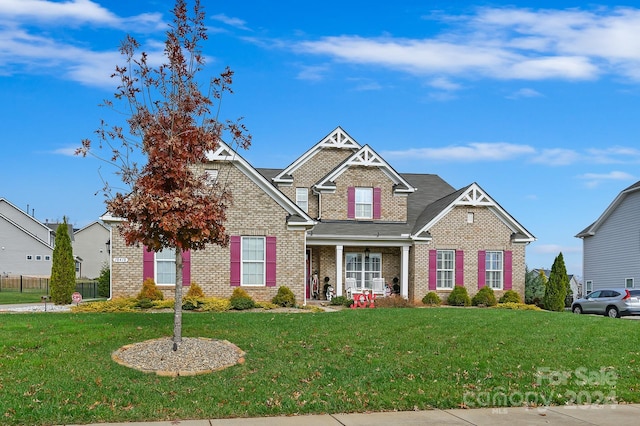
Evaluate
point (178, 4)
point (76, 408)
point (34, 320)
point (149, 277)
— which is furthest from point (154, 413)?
point (149, 277)

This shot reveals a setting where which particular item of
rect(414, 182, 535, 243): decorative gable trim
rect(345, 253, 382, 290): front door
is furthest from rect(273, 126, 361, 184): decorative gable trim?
rect(414, 182, 535, 243): decorative gable trim

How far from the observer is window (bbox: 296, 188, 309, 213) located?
3098 centimetres

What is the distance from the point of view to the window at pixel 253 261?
958 inches

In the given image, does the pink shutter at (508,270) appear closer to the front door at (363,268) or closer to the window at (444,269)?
the window at (444,269)

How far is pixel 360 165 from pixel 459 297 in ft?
25.1

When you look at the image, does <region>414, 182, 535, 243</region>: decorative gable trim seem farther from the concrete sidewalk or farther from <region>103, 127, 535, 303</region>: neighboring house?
the concrete sidewalk

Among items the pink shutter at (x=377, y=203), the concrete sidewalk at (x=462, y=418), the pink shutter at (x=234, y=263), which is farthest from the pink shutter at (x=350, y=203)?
the concrete sidewalk at (x=462, y=418)

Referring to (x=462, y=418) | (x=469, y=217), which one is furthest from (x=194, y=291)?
A: (x=462, y=418)

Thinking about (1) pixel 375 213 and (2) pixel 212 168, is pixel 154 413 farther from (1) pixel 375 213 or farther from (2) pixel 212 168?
(1) pixel 375 213

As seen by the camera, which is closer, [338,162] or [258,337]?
[258,337]

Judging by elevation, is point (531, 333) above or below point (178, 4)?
below

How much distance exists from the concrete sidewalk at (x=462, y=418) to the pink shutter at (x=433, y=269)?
19.0 meters

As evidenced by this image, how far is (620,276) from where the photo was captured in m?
36.1

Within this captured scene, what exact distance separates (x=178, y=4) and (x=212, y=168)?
1207 centimetres
